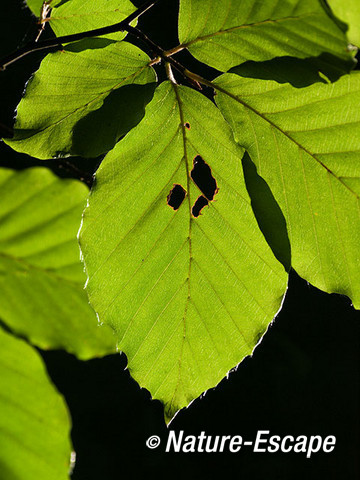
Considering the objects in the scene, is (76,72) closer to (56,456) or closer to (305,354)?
(56,456)

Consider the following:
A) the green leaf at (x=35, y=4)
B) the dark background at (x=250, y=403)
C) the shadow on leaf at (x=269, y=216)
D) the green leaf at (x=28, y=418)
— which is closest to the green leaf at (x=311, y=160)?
the shadow on leaf at (x=269, y=216)

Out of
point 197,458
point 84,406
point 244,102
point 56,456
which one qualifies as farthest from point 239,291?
point 197,458

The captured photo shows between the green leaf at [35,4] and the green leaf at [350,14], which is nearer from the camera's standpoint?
the green leaf at [350,14]

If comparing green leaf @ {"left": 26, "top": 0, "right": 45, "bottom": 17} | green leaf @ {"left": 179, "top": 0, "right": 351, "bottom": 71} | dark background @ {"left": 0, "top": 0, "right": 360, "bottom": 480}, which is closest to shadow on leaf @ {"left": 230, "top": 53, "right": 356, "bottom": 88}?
green leaf @ {"left": 179, "top": 0, "right": 351, "bottom": 71}

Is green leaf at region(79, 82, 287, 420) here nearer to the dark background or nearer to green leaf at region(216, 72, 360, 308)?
green leaf at region(216, 72, 360, 308)

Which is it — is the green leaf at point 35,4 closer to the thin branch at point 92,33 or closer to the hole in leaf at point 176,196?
the thin branch at point 92,33

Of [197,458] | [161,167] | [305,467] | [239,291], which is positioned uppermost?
[161,167]
